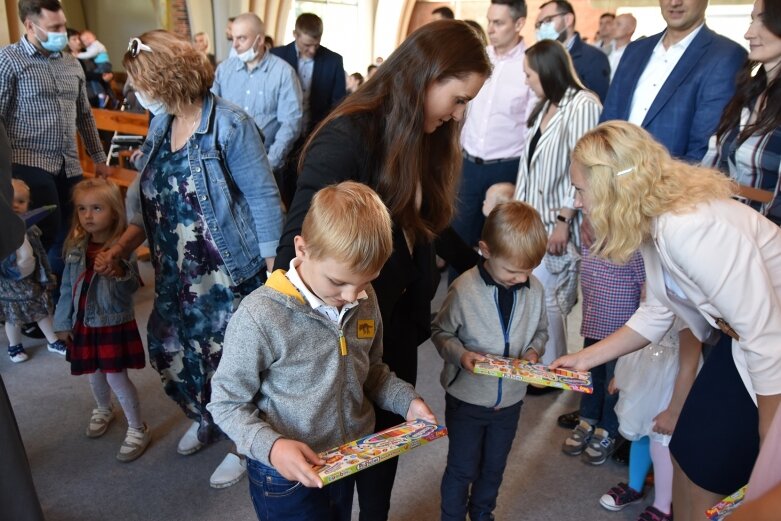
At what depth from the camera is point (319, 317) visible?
121 cm

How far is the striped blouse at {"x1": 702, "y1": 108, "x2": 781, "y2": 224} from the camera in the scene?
1.92 metres

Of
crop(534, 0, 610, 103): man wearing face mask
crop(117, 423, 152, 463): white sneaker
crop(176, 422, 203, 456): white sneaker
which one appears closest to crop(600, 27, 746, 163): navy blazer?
crop(534, 0, 610, 103): man wearing face mask

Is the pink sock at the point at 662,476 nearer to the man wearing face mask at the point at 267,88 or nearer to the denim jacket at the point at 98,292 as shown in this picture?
the denim jacket at the point at 98,292

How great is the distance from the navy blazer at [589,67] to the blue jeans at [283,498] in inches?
126

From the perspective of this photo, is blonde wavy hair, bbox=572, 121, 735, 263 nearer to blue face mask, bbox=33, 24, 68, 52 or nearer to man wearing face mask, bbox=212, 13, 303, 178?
man wearing face mask, bbox=212, 13, 303, 178

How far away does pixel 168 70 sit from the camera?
1780 millimetres

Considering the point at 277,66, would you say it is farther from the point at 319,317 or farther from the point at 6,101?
the point at 319,317

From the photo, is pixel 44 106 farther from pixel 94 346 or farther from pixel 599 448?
pixel 599 448

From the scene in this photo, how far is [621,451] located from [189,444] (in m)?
1.82

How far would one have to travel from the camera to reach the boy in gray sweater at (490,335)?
165cm

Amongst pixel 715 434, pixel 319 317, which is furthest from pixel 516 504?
pixel 319 317

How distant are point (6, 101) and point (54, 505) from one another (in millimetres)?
2075

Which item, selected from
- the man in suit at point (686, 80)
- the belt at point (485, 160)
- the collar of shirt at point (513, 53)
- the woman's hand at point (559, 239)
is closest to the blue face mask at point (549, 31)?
the collar of shirt at point (513, 53)

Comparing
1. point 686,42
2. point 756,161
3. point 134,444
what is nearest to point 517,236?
point 756,161
